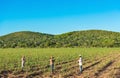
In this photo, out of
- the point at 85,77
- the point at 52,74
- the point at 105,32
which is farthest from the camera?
the point at 105,32

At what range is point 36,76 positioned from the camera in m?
22.2

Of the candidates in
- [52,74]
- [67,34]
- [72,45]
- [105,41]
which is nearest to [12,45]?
[72,45]

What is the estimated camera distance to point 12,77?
21.7 m

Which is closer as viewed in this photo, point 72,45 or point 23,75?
point 23,75

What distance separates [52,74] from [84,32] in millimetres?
154628

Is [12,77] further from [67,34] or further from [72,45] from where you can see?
[67,34]

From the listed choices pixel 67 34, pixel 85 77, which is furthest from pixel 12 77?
pixel 67 34

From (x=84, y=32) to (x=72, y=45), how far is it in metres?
63.2

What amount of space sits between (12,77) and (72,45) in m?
93.3

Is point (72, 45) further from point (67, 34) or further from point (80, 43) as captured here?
point (67, 34)

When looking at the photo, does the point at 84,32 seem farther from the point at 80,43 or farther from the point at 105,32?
the point at 80,43

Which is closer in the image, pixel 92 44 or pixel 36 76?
pixel 36 76

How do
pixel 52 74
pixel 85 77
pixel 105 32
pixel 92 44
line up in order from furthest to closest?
1. pixel 105 32
2. pixel 92 44
3. pixel 52 74
4. pixel 85 77

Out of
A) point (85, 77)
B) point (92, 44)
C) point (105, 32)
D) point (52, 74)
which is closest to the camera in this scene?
point (85, 77)
